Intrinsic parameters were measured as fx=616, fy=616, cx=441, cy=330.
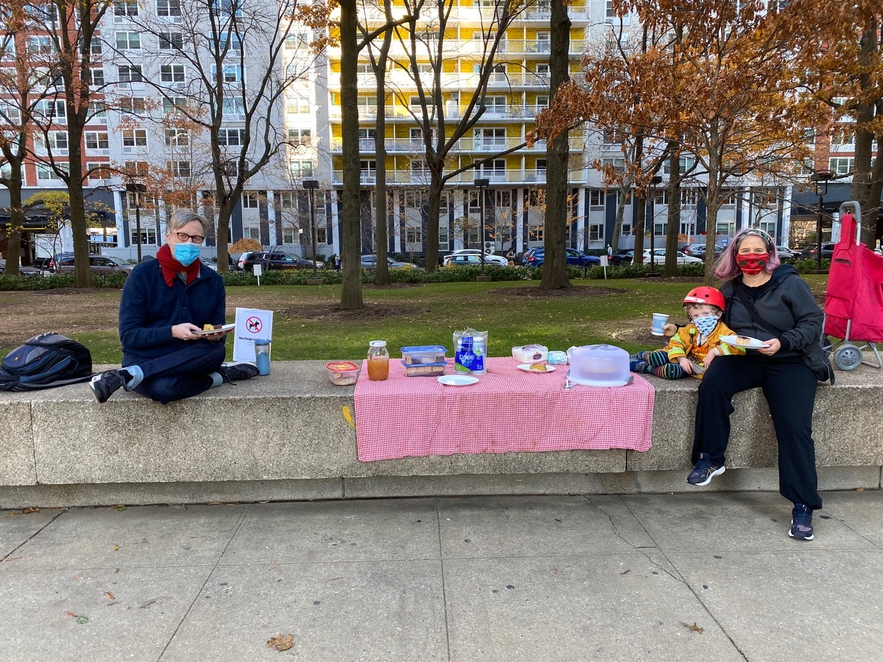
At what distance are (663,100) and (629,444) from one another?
17.1ft

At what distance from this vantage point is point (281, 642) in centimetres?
268

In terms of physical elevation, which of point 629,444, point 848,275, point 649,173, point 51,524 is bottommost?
point 51,524

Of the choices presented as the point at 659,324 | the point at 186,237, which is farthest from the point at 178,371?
the point at 659,324

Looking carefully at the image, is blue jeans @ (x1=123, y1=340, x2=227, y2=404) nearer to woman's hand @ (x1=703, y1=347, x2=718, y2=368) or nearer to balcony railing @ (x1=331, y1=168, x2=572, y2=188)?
woman's hand @ (x1=703, y1=347, x2=718, y2=368)

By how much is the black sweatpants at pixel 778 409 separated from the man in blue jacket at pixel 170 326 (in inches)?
125

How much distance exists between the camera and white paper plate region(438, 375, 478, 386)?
4.13m

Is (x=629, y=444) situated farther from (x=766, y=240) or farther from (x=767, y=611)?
(x=766, y=240)

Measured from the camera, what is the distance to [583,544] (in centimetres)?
358

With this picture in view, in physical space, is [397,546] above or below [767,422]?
below

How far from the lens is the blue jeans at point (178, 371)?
12.7 feet

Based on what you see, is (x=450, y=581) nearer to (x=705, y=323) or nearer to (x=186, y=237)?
(x=705, y=323)

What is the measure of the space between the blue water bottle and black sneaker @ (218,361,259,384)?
0.08 m

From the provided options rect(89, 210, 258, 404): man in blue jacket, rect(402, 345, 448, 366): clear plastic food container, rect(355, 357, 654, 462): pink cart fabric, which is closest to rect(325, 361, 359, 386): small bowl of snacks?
rect(355, 357, 654, 462): pink cart fabric

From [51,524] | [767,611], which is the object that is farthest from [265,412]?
[767,611]
